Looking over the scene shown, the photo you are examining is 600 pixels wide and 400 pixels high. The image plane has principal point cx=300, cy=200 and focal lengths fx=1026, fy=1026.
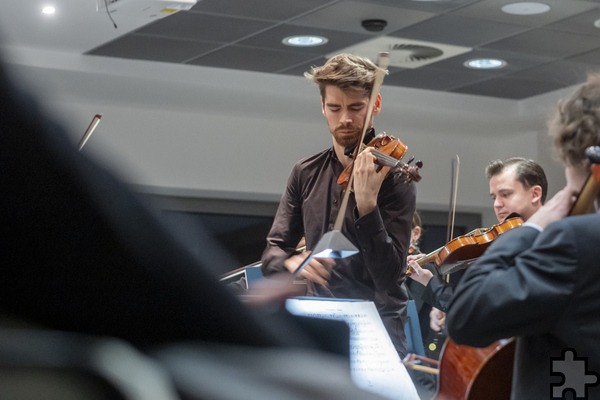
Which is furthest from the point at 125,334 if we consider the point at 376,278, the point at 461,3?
the point at 461,3

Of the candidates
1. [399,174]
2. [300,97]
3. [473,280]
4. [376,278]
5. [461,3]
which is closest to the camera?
[473,280]

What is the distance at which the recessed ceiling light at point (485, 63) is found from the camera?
23.9 ft

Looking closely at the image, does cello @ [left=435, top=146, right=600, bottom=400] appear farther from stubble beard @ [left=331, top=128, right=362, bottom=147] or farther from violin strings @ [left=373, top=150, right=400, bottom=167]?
stubble beard @ [left=331, top=128, right=362, bottom=147]

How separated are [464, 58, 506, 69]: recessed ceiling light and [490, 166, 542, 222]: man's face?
11.6 feet

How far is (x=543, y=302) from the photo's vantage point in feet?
5.32

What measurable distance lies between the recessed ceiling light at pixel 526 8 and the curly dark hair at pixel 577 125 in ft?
13.9

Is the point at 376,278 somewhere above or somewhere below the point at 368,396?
above

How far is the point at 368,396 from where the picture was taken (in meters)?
0.48

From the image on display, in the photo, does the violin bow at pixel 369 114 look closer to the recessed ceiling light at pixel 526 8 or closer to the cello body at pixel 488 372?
the cello body at pixel 488 372

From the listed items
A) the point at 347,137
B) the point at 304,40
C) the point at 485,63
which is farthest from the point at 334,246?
the point at 485,63

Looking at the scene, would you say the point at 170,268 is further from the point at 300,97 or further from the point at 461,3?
the point at 300,97

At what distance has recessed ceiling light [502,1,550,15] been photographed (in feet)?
19.5

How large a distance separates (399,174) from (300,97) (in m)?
5.24

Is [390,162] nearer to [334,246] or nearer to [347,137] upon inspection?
[347,137]
